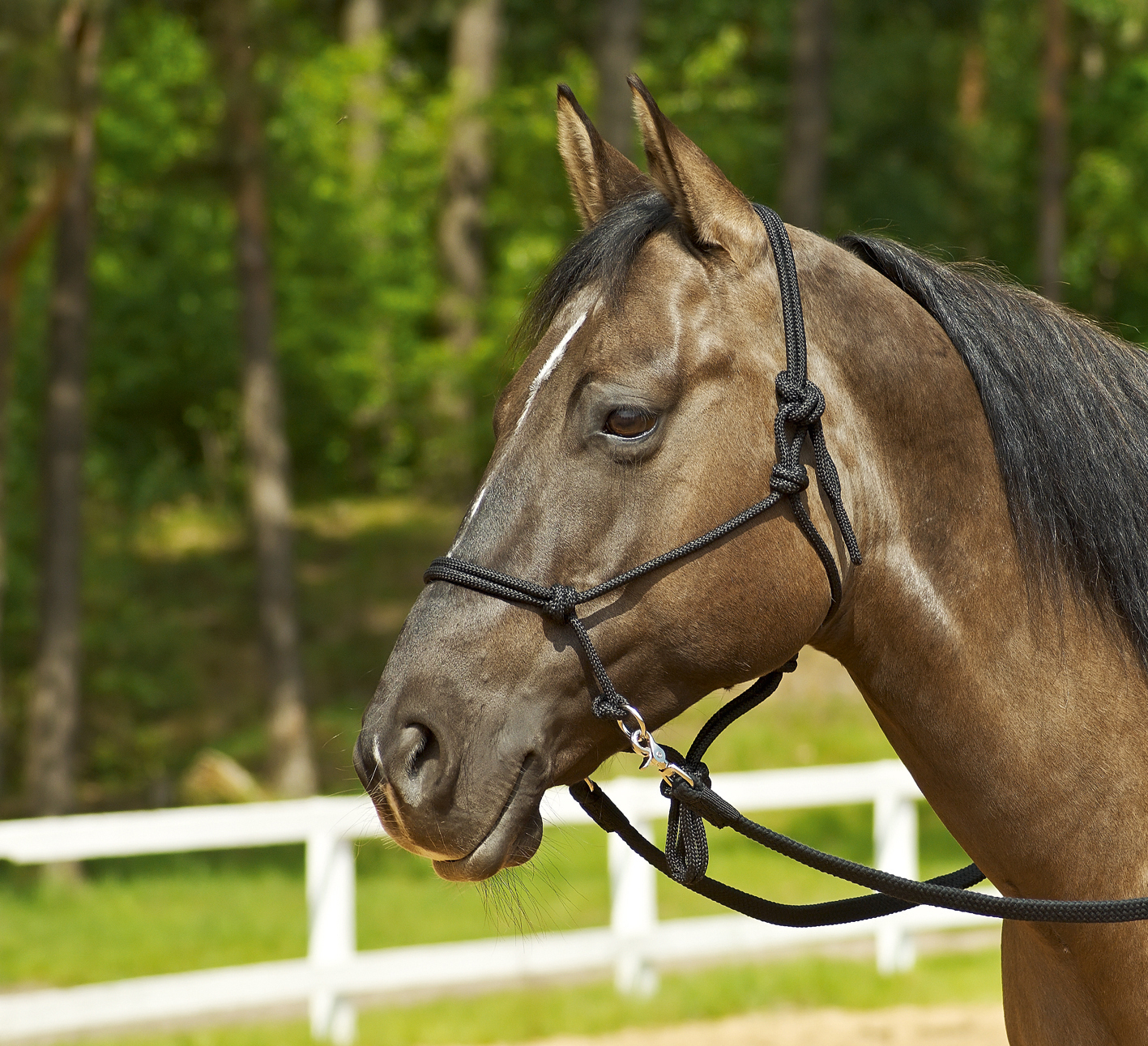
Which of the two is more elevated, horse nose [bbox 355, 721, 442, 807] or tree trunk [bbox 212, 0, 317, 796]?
tree trunk [bbox 212, 0, 317, 796]

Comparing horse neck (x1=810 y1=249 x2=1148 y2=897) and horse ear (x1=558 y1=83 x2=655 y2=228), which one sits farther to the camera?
horse ear (x1=558 y1=83 x2=655 y2=228)

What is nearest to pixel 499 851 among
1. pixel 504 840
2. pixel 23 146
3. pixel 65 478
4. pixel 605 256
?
pixel 504 840

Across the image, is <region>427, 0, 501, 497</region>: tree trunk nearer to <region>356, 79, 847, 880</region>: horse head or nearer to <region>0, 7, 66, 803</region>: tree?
<region>0, 7, 66, 803</region>: tree

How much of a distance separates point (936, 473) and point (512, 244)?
18541 millimetres

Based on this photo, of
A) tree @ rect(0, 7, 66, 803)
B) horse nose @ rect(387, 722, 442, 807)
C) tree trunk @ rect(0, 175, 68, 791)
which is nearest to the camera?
horse nose @ rect(387, 722, 442, 807)

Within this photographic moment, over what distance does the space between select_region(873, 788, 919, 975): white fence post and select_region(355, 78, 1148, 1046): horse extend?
19.5 ft

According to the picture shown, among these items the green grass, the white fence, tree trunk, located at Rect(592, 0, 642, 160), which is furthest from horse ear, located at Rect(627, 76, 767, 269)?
tree trunk, located at Rect(592, 0, 642, 160)

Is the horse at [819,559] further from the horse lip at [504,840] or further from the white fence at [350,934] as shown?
the white fence at [350,934]

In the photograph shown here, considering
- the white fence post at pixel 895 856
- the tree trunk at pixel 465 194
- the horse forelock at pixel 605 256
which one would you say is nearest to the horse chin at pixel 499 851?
the horse forelock at pixel 605 256

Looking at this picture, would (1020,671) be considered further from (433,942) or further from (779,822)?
(779,822)

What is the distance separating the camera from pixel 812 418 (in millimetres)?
2121

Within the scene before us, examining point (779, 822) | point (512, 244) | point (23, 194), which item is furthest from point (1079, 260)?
point (23, 194)

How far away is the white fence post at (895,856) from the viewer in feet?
26.3

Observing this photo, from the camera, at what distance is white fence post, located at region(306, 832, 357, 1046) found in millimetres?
6582
